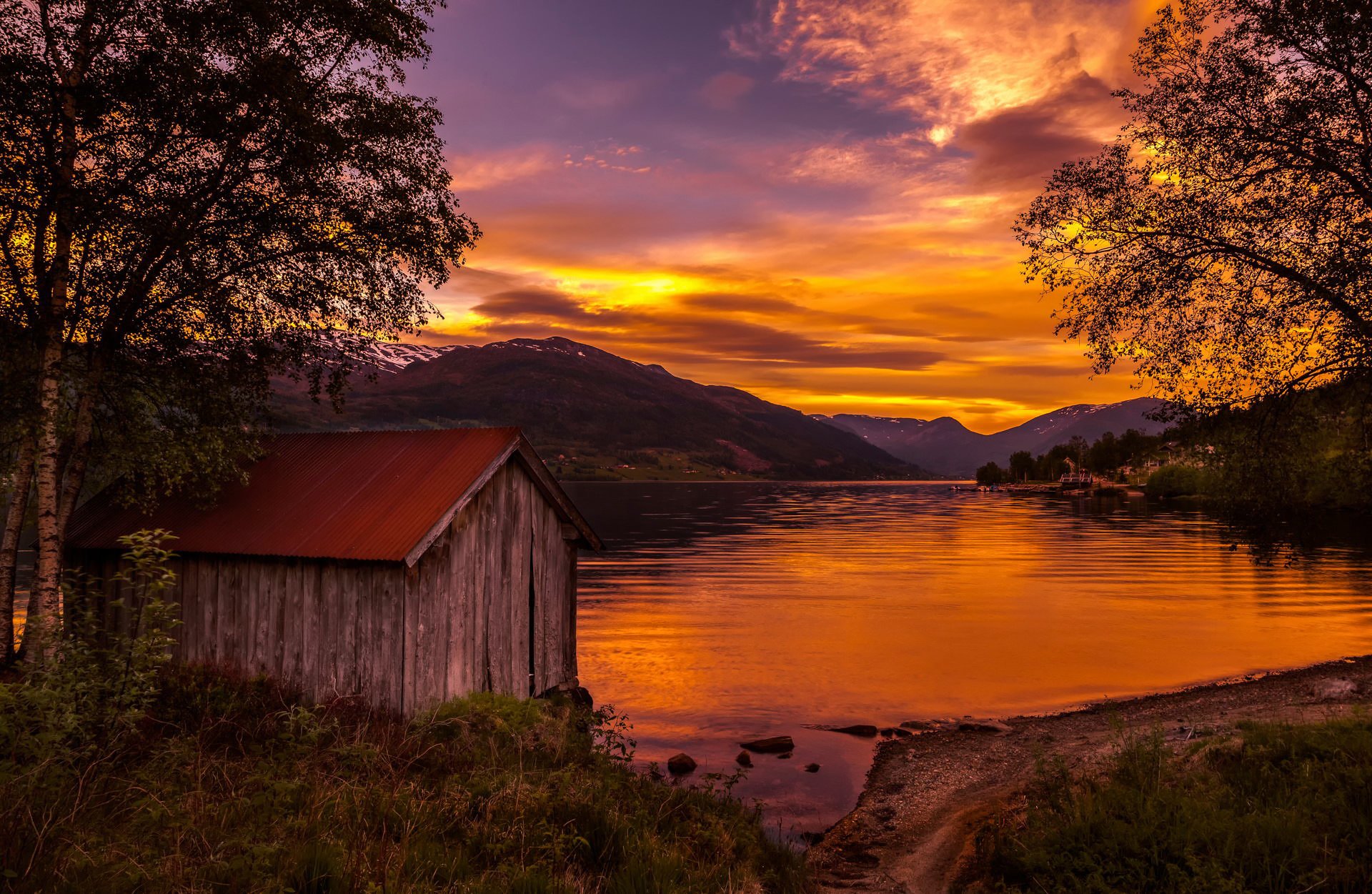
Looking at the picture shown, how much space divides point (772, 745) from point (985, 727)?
245 inches

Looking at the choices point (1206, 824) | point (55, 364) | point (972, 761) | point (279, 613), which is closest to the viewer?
point (1206, 824)

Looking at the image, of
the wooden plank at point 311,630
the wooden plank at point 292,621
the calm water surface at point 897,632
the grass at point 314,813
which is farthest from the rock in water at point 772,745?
the wooden plank at point 292,621

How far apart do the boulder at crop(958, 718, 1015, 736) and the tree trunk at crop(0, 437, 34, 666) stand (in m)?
22.0

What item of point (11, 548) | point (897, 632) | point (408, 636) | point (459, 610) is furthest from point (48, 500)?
point (897, 632)

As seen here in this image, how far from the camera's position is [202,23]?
14.0m

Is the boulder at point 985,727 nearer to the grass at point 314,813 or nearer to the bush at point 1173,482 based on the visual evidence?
the grass at point 314,813

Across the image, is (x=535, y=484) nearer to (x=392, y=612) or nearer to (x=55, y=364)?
(x=392, y=612)

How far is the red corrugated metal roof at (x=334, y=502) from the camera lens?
1399cm

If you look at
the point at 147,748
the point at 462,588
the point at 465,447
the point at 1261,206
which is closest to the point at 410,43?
the point at 465,447

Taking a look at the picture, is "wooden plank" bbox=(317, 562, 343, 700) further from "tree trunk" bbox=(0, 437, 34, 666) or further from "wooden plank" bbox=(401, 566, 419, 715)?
"tree trunk" bbox=(0, 437, 34, 666)

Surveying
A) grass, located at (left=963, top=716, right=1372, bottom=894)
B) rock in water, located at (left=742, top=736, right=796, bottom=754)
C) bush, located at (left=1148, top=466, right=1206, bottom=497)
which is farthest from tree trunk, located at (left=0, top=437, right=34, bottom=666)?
bush, located at (left=1148, top=466, right=1206, bottom=497)

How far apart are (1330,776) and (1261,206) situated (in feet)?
42.1

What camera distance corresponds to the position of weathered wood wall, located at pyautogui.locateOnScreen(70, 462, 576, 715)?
13.7 m

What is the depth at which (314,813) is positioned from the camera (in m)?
7.96
